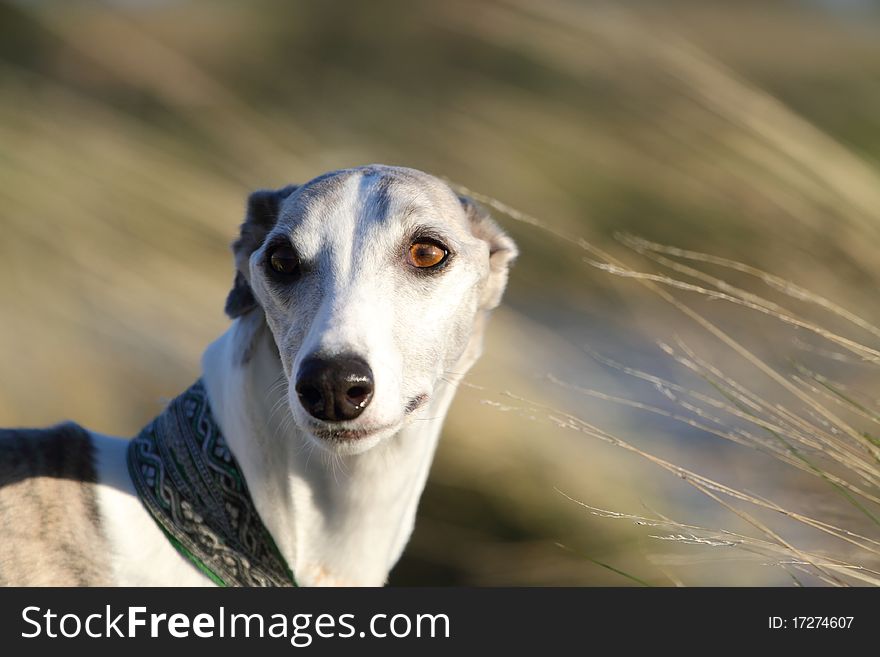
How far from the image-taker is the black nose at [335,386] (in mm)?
1918

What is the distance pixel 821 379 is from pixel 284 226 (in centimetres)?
120

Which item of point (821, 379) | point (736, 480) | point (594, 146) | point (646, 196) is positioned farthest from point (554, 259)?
point (821, 379)

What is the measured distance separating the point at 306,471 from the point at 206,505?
0.73ft

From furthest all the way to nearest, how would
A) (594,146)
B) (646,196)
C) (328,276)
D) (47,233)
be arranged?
1. (646,196)
2. (594,146)
3. (47,233)
4. (328,276)

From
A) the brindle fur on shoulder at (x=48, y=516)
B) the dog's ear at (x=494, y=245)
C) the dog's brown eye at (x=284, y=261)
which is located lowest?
the brindle fur on shoulder at (x=48, y=516)

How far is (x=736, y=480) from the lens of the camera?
→ 4277 millimetres

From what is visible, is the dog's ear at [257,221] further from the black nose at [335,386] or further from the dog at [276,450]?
the black nose at [335,386]

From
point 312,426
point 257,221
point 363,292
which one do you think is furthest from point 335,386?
point 257,221

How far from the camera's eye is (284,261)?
223 centimetres

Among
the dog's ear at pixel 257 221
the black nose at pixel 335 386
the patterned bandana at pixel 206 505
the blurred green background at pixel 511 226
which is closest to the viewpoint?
the black nose at pixel 335 386

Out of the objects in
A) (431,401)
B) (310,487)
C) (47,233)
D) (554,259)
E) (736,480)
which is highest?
(554,259)

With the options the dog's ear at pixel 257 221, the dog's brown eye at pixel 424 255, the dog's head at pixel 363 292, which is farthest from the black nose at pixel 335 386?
the dog's ear at pixel 257 221

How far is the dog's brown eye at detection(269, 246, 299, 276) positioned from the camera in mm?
2215
